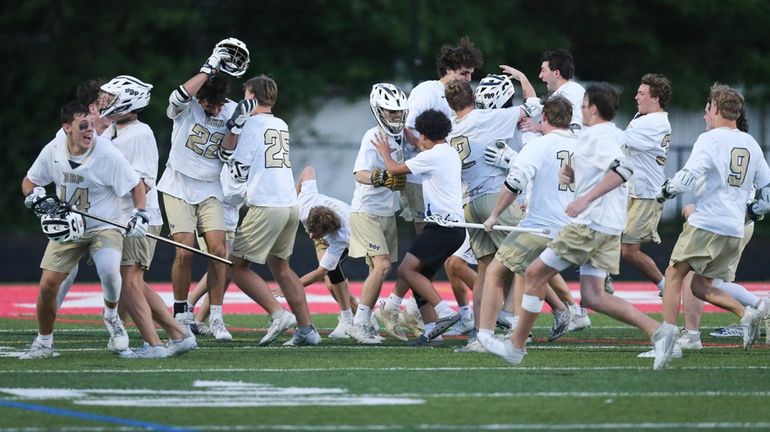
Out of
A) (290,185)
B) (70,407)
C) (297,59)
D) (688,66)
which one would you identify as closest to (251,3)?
(297,59)

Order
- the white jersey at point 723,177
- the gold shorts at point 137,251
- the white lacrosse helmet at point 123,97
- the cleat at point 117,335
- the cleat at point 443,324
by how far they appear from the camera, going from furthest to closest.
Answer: the cleat at point 443,324, the white lacrosse helmet at point 123,97, the white jersey at point 723,177, the gold shorts at point 137,251, the cleat at point 117,335

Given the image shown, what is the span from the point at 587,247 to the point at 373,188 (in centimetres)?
274

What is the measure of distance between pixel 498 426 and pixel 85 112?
13.0ft

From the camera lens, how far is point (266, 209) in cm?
1151

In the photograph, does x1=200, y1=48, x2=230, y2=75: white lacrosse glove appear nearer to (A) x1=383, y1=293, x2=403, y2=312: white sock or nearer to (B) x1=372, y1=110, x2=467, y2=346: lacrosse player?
(B) x1=372, y1=110, x2=467, y2=346: lacrosse player

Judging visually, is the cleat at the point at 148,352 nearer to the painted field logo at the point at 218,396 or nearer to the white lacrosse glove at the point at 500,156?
the painted field logo at the point at 218,396

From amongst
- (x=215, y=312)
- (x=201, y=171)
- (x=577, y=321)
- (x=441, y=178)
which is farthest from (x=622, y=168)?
(x=215, y=312)

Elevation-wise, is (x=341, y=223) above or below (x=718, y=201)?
below

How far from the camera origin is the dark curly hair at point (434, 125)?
1108cm

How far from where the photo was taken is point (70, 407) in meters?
8.00

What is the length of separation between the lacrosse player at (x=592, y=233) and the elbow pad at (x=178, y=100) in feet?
10.2

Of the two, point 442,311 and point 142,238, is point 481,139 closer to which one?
point 442,311

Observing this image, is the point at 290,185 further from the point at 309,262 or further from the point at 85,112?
the point at 309,262

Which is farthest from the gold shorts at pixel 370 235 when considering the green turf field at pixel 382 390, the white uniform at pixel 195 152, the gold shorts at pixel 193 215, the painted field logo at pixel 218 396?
the painted field logo at pixel 218 396
